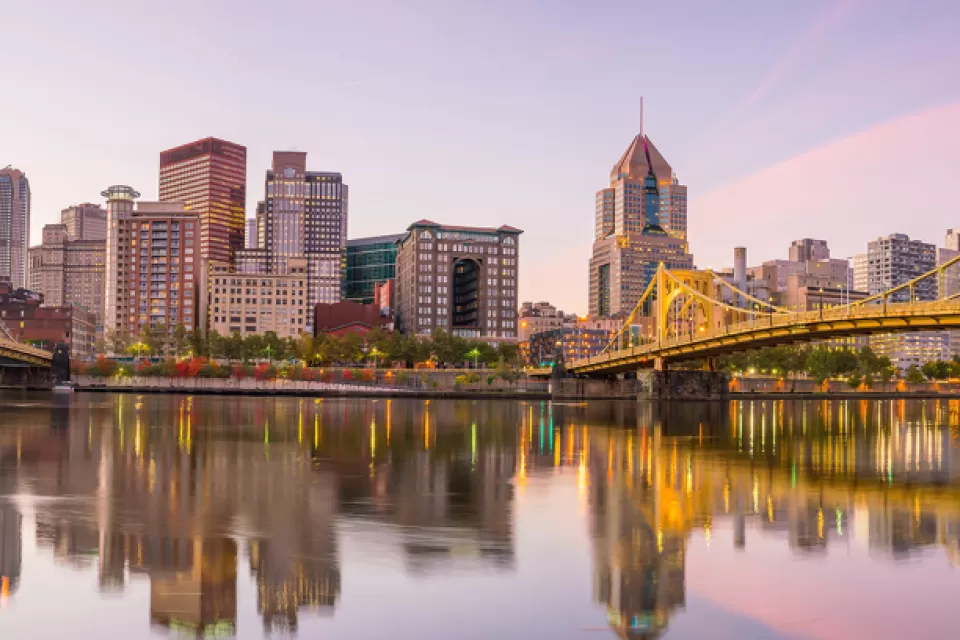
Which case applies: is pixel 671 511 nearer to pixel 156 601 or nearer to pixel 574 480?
pixel 574 480

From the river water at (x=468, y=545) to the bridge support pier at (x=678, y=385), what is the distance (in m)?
67.0

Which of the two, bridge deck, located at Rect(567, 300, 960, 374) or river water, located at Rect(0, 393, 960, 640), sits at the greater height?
bridge deck, located at Rect(567, 300, 960, 374)

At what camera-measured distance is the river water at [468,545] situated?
12.1 meters

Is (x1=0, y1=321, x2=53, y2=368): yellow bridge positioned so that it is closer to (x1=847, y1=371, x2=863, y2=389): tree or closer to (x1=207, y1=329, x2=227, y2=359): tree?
(x1=207, y1=329, x2=227, y2=359): tree

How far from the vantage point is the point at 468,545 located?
54.4 feet

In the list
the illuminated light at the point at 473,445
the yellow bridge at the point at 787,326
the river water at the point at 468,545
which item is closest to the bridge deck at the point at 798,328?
the yellow bridge at the point at 787,326

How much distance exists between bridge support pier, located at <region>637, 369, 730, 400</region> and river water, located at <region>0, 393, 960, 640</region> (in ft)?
220

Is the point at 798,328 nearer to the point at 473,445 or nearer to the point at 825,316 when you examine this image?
the point at 825,316

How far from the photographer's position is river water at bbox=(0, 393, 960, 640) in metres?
12.1

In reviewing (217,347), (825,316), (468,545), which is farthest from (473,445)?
(217,347)

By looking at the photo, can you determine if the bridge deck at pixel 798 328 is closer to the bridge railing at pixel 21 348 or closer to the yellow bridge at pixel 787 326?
the yellow bridge at pixel 787 326

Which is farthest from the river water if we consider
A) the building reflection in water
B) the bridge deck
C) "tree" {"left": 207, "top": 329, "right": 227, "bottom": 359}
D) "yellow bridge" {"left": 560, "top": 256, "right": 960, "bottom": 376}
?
"tree" {"left": 207, "top": 329, "right": 227, "bottom": 359}

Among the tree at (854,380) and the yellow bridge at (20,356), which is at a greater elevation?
the yellow bridge at (20,356)

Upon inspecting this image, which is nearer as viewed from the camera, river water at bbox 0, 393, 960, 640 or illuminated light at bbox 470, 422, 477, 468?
river water at bbox 0, 393, 960, 640
